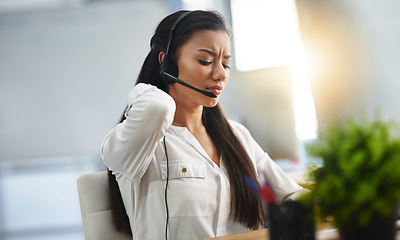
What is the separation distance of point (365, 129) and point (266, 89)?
273 centimetres

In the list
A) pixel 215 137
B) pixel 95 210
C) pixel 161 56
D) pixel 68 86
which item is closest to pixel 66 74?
pixel 68 86

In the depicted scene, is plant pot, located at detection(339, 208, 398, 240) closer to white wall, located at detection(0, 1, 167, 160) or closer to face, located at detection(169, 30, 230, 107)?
face, located at detection(169, 30, 230, 107)

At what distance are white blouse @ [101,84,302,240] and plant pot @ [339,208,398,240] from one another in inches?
22.5

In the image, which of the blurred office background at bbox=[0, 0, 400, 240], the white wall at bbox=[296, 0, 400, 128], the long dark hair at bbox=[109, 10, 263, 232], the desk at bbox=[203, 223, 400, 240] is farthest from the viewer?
the blurred office background at bbox=[0, 0, 400, 240]

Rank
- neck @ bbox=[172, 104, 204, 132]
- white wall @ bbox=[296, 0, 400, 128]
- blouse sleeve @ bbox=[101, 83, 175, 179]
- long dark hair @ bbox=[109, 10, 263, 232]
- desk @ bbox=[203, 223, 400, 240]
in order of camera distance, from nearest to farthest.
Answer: desk @ bbox=[203, 223, 400, 240] → blouse sleeve @ bbox=[101, 83, 175, 179] → long dark hair @ bbox=[109, 10, 263, 232] → neck @ bbox=[172, 104, 204, 132] → white wall @ bbox=[296, 0, 400, 128]

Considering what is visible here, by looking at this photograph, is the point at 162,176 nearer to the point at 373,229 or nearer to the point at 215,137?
the point at 215,137

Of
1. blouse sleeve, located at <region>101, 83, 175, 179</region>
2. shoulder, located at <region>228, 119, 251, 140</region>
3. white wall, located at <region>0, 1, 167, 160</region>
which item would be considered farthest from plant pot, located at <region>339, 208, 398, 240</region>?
white wall, located at <region>0, 1, 167, 160</region>

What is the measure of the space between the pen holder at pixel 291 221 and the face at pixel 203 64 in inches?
28.4

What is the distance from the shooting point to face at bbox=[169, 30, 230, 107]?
136cm

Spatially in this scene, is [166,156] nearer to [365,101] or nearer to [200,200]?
[200,200]

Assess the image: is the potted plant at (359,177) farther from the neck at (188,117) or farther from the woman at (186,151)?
the neck at (188,117)

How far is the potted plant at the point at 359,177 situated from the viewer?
598 mm

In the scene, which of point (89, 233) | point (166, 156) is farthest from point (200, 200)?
point (89, 233)

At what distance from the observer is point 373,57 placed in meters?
2.74
